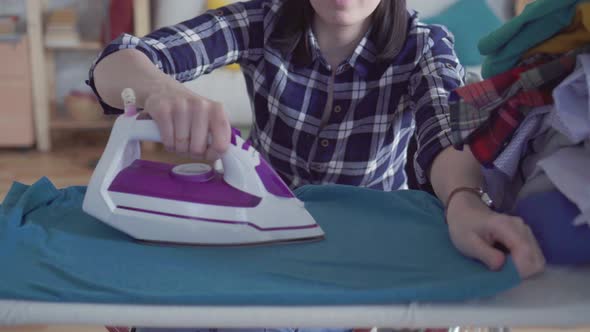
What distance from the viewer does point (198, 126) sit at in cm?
69

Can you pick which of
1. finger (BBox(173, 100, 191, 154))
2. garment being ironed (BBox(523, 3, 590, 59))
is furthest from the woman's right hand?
garment being ironed (BBox(523, 3, 590, 59))

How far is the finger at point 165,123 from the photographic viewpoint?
693 millimetres

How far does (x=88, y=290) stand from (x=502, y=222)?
0.42 m

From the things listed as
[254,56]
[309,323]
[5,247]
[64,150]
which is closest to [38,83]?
[64,150]

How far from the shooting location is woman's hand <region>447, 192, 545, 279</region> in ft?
1.97

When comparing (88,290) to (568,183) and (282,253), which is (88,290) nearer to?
(282,253)

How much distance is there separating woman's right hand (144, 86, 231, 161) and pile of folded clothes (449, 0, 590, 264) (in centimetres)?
27

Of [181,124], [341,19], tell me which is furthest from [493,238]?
[341,19]

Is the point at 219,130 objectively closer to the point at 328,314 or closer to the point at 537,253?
the point at 328,314

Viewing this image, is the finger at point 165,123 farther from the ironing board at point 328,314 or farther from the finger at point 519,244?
the finger at point 519,244

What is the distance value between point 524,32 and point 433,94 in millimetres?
285

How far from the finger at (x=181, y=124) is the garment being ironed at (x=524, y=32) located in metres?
0.36

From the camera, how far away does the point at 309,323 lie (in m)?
0.56

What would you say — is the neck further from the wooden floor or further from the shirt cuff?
the wooden floor
